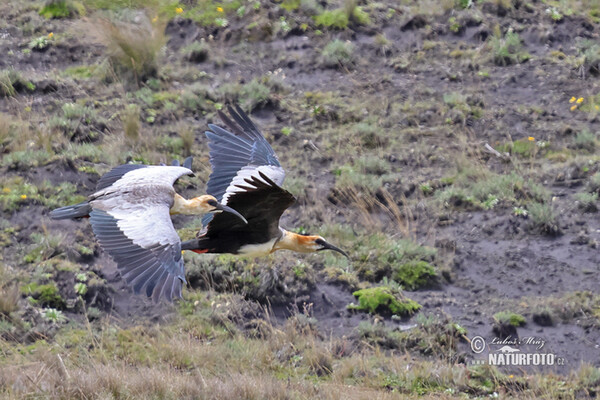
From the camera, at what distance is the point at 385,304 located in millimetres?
10016

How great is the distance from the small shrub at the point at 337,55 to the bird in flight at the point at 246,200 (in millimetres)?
6191

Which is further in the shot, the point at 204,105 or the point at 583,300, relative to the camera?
the point at 204,105

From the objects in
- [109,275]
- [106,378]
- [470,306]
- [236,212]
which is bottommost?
[470,306]

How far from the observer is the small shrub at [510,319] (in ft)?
32.1

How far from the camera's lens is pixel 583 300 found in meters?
10.1

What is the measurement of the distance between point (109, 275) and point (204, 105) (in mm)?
4348

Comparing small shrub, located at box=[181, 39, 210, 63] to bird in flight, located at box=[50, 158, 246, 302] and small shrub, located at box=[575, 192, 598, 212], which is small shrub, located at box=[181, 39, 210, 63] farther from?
small shrub, located at box=[575, 192, 598, 212]

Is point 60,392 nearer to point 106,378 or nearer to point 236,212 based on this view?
point 106,378

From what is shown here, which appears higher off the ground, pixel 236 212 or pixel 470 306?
pixel 236 212

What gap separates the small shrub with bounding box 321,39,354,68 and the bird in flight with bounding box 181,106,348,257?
619 centimetres

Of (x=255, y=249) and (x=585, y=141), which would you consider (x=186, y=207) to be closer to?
(x=255, y=249)

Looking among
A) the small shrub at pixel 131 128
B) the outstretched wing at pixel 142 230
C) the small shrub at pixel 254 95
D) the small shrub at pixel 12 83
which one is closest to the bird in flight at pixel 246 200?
the outstretched wing at pixel 142 230

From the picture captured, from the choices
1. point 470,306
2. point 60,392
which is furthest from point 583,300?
point 60,392

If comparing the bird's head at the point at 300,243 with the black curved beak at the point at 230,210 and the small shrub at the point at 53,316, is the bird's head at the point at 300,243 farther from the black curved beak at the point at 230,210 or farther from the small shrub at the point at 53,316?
the small shrub at the point at 53,316
